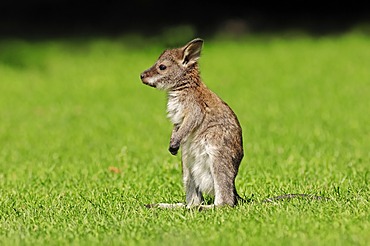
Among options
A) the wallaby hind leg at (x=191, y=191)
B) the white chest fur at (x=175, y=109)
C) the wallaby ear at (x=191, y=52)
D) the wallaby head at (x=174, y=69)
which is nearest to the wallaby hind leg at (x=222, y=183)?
the wallaby hind leg at (x=191, y=191)

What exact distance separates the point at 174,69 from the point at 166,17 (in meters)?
18.1

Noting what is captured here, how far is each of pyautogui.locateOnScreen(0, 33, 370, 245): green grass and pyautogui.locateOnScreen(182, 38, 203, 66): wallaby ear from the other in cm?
145

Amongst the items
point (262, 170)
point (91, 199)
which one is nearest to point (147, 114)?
point (262, 170)

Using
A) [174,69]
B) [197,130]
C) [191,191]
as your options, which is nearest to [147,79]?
[174,69]

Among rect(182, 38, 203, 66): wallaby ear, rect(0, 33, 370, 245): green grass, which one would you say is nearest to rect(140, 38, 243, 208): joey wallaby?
rect(182, 38, 203, 66): wallaby ear

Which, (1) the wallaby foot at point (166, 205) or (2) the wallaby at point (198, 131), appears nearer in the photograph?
(2) the wallaby at point (198, 131)

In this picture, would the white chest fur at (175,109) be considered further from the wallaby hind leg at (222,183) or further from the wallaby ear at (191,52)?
the wallaby hind leg at (222,183)

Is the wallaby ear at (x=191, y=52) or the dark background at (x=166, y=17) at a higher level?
the wallaby ear at (x=191, y=52)

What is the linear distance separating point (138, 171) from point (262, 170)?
153 cm

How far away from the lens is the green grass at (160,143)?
679 cm

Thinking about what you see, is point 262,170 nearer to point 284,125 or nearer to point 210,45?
point 284,125

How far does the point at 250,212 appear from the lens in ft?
23.7

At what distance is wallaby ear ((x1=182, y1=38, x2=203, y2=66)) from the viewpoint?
7.81 m

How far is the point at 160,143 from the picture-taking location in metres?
12.7
